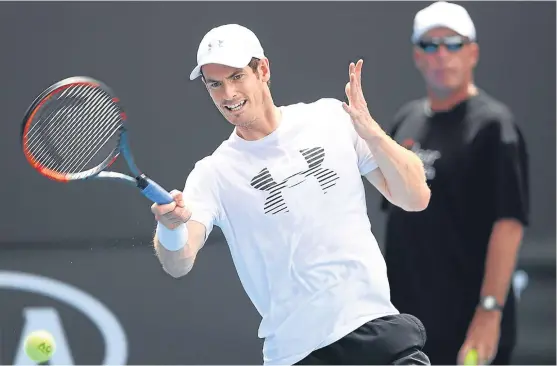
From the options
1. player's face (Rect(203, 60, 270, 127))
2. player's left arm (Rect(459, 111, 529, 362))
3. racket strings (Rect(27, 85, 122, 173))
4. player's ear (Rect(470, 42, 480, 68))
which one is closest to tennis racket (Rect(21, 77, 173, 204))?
racket strings (Rect(27, 85, 122, 173))

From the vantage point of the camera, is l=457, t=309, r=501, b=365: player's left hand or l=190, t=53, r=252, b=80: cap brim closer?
l=190, t=53, r=252, b=80: cap brim

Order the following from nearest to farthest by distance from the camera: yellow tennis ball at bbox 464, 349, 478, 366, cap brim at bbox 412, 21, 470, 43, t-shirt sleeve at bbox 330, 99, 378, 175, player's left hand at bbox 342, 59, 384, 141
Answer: player's left hand at bbox 342, 59, 384, 141 → t-shirt sleeve at bbox 330, 99, 378, 175 → yellow tennis ball at bbox 464, 349, 478, 366 → cap brim at bbox 412, 21, 470, 43

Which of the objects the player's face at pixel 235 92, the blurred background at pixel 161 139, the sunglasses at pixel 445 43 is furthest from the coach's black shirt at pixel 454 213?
the player's face at pixel 235 92

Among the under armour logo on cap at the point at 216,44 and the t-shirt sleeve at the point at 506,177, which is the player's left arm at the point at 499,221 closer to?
the t-shirt sleeve at the point at 506,177

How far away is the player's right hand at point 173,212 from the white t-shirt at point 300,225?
0.62 ft

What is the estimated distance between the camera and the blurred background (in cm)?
570

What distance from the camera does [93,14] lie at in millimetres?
5707

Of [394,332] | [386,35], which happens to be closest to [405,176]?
[394,332]

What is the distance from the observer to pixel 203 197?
4.02 metres

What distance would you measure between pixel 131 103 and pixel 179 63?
0.86 ft

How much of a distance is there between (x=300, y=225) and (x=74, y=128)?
802 mm

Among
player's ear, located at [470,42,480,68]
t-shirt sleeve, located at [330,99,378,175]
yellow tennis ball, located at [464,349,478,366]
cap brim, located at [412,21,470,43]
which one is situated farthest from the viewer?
player's ear, located at [470,42,480,68]

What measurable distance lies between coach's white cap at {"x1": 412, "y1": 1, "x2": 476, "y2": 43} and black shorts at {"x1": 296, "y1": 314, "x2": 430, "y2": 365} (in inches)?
73.2

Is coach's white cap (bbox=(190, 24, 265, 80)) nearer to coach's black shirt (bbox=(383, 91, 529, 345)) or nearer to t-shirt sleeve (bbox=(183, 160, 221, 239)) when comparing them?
t-shirt sleeve (bbox=(183, 160, 221, 239))
